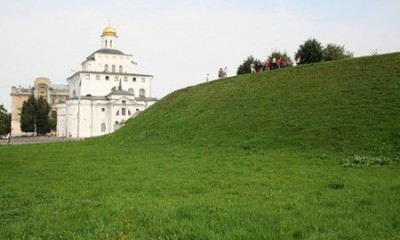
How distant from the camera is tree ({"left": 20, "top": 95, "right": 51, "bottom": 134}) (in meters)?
99.7

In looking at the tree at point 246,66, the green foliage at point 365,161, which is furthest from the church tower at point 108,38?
the green foliage at point 365,161

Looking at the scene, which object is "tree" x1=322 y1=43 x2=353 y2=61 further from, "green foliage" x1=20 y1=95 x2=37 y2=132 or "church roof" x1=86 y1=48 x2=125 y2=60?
"green foliage" x1=20 y1=95 x2=37 y2=132

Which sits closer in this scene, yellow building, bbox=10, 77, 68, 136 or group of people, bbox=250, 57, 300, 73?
group of people, bbox=250, 57, 300, 73

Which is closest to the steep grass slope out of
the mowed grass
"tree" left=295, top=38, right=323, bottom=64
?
the mowed grass

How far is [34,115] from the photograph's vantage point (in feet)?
328

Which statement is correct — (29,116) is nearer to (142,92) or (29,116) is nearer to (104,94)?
(104,94)

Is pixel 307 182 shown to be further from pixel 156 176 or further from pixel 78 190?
pixel 78 190

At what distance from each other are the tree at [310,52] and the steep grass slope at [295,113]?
283 inches

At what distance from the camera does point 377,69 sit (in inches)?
1021

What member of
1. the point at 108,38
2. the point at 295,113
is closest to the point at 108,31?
the point at 108,38

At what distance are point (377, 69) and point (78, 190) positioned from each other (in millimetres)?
20532

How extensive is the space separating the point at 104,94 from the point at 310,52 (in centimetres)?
6682

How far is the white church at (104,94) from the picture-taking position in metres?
88.8

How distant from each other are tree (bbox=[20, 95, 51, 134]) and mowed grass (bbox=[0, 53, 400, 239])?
73277 millimetres
